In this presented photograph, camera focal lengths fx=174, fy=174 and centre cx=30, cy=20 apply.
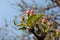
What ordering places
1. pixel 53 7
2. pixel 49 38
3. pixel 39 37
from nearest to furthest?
pixel 39 37, pixel 49 38, pixel 53 7

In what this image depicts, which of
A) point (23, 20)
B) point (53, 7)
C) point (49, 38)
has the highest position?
point (23, 20)

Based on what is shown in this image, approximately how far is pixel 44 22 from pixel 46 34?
0.30 ft

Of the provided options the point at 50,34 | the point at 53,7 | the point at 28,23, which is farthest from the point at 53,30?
the point at 53,7

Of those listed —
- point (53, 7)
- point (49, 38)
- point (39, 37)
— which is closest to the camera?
point (39, 37)

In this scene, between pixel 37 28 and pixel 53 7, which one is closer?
pixel 37 28

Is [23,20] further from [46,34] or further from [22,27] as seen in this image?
[46,34]

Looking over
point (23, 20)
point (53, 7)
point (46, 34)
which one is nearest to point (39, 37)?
point (46, 34)

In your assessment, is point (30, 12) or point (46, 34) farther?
point (30, 12)

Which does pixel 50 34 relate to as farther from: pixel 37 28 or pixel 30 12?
pixel 30 12

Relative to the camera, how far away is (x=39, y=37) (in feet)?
2.96

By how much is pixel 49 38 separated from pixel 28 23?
156 millimetres

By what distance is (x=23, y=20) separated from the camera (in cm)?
100

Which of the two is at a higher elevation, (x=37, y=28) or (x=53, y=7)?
(x=37, y=28)

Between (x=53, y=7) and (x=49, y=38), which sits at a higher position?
(x=49, y=38)
